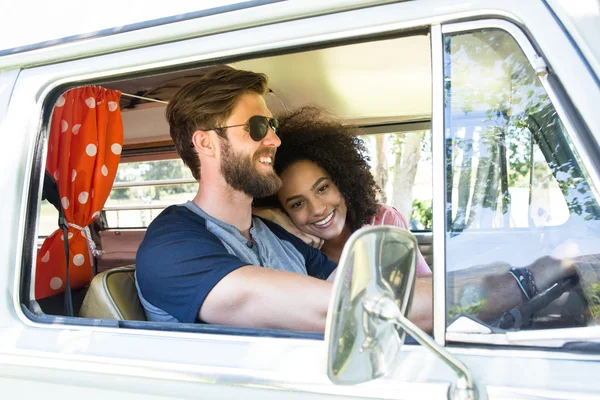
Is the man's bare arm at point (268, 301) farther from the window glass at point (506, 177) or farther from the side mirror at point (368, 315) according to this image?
the side mirror at point (368, 315)

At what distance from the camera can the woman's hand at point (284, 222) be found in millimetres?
2691

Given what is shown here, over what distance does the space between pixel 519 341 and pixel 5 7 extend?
1.50 meters

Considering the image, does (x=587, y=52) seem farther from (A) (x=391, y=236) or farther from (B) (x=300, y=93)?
(B) (x=300, y=93)

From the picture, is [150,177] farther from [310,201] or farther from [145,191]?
[310,201]

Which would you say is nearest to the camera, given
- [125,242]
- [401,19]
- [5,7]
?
[401,19]

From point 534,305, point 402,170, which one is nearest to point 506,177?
point 534,305

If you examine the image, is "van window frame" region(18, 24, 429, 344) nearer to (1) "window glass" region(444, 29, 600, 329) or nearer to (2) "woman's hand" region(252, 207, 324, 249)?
(1) "window glass" region(444, 29, 600, 329)

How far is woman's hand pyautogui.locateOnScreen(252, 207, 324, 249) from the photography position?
2.69m

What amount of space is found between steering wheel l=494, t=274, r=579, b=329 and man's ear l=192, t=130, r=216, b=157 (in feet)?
4.76

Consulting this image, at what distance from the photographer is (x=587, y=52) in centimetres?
101

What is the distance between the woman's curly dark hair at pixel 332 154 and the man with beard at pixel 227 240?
0.49 meters

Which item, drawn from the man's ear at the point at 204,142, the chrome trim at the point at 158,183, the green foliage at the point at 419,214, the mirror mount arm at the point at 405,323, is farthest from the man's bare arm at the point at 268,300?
the chrome trim at the point at 158,183

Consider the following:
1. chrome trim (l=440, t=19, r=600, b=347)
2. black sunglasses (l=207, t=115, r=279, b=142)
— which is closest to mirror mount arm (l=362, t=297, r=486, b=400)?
chrome trim (l=440, t=19, r=600, b=347)

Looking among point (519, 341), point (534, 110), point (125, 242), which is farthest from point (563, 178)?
point (125, 242)
